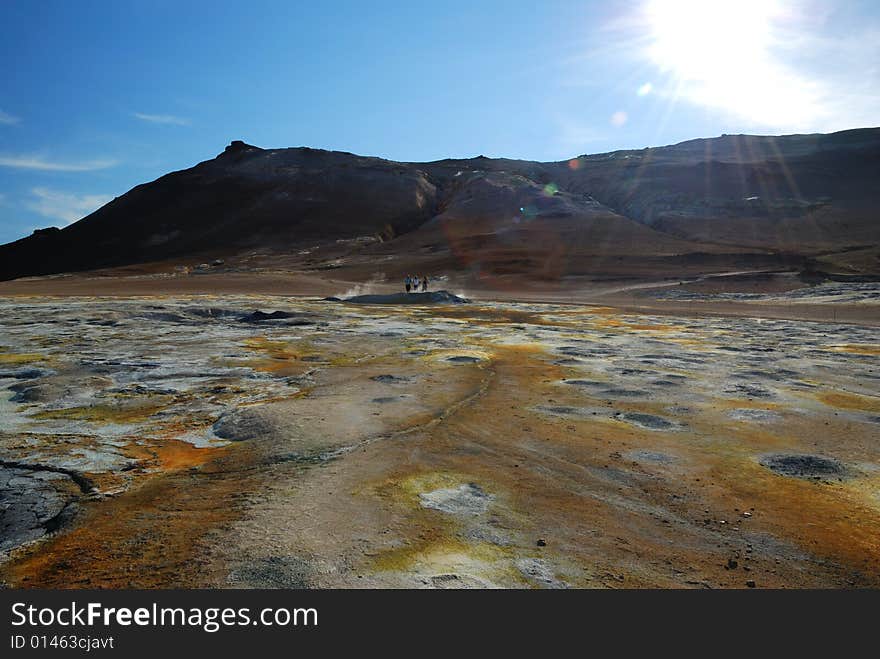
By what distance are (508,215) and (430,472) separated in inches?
3630

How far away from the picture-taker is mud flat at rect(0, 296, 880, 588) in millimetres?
3809

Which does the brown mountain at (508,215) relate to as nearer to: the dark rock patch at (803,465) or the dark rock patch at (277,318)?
the dark rock patch at (277,318)

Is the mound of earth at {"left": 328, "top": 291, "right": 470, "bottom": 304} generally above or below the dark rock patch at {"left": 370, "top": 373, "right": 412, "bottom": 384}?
above

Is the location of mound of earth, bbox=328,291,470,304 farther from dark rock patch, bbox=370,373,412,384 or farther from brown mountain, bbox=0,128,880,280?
brown mountain, bbox=0,128,880,280

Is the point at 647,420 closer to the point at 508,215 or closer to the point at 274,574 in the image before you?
the point at 274,574

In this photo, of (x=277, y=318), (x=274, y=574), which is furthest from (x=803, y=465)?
(x=277, y=318)

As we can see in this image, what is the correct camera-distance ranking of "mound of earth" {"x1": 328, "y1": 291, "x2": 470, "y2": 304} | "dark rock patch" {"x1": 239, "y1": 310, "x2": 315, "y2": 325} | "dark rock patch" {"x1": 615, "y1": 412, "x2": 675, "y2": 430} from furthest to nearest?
"mound of earth" {"x1": 328, "y1": 291, "x2": 470, "y2": 304} → "dark rock patch" {"x1": 239, "y1": 310, "x2": 315, "y2": 325} → "dark rock patch" {"x1": 615, "y1": 412, "x2": 675, "y2": 430}

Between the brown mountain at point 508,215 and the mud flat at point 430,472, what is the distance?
5190cm

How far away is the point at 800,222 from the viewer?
8119 cm

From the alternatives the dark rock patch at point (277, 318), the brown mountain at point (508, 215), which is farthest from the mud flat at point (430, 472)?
the brown mountain at point (508, 215)

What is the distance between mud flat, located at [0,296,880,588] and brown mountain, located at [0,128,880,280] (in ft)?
170

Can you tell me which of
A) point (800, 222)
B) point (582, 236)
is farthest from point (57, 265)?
point (800, 222)

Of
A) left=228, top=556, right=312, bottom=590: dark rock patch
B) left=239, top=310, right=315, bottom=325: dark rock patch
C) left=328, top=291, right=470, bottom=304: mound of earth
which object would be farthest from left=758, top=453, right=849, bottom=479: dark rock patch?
left=328, top=291, right=470, bottom=304: mound of earth

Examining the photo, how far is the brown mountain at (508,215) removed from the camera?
68688mm
